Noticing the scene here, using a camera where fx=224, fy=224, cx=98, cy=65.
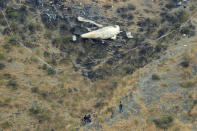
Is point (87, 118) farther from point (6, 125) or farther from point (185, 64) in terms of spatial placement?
point (185, 64)

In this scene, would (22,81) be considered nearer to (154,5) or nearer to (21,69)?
(21,69)

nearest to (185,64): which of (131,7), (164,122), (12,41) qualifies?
(164,122)

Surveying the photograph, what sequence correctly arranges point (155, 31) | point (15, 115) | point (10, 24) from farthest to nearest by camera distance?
point (155, 31) < point (10, 24) < point (15, 115)

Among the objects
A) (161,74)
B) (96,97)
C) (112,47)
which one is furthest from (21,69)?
(161,74)

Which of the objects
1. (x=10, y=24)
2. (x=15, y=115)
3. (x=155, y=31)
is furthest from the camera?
(x=155, y=31)

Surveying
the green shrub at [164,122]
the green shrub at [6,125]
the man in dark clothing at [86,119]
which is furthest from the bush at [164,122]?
the green shrub at [6,125]

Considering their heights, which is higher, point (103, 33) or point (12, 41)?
point (103, 33)

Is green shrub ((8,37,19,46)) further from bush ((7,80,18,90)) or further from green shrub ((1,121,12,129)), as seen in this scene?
green shrub ((1,121,12,129))
